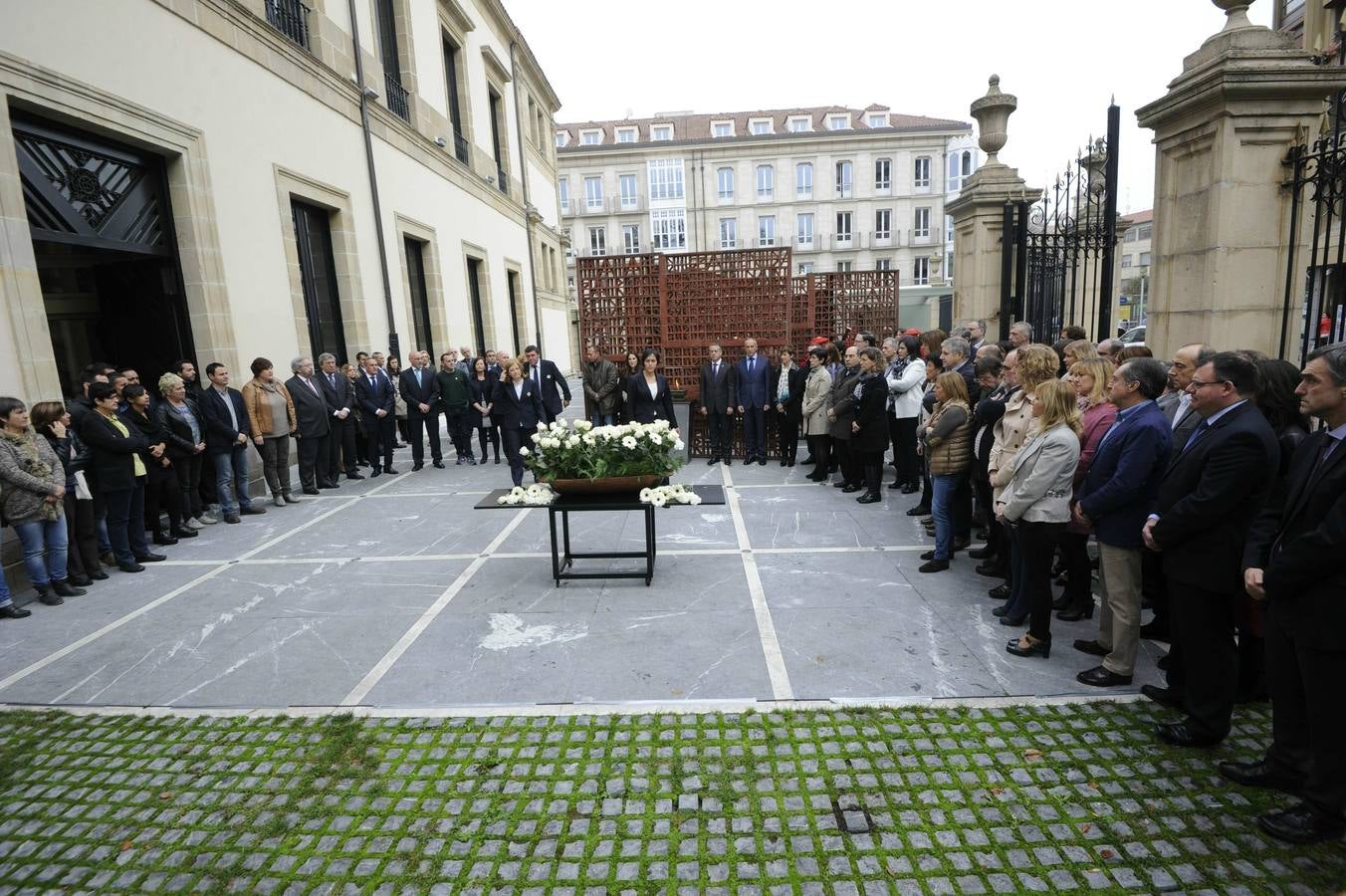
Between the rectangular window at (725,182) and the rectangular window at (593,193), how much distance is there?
8.05m

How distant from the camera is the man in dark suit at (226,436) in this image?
8.33 meters

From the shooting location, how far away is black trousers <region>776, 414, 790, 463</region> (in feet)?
35.9

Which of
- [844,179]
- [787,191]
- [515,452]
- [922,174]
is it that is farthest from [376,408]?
[922,174]

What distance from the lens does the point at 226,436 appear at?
27.5 ft

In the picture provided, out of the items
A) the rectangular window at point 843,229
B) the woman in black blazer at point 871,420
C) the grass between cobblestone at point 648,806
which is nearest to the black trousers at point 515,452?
the woman in black blazer at point 871,420

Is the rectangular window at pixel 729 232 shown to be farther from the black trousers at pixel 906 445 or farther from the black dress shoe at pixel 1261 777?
the black dress shoe at pixel 1261 777

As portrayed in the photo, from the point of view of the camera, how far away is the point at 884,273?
1354 cm

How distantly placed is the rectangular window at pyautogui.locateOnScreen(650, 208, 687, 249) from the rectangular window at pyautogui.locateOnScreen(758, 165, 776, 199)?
5384 mm

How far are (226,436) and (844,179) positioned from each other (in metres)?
45.6

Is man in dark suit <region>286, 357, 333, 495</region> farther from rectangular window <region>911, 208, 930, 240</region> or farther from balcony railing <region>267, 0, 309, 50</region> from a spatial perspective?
rectangular window <region>911, 208, 930, 240</region>

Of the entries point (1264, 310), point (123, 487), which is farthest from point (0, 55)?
point (1264, 310)

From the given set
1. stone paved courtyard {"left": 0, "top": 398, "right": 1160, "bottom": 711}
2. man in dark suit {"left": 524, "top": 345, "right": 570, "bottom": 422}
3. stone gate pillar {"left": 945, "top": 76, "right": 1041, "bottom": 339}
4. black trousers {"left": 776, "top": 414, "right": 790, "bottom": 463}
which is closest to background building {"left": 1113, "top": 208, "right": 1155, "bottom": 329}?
stone gate pillar {"left": 945, "top": 76, "right": 1041, "bottom": 339}

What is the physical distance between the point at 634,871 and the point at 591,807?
426mm

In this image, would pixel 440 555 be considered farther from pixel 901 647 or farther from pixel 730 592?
pixel 901 647
